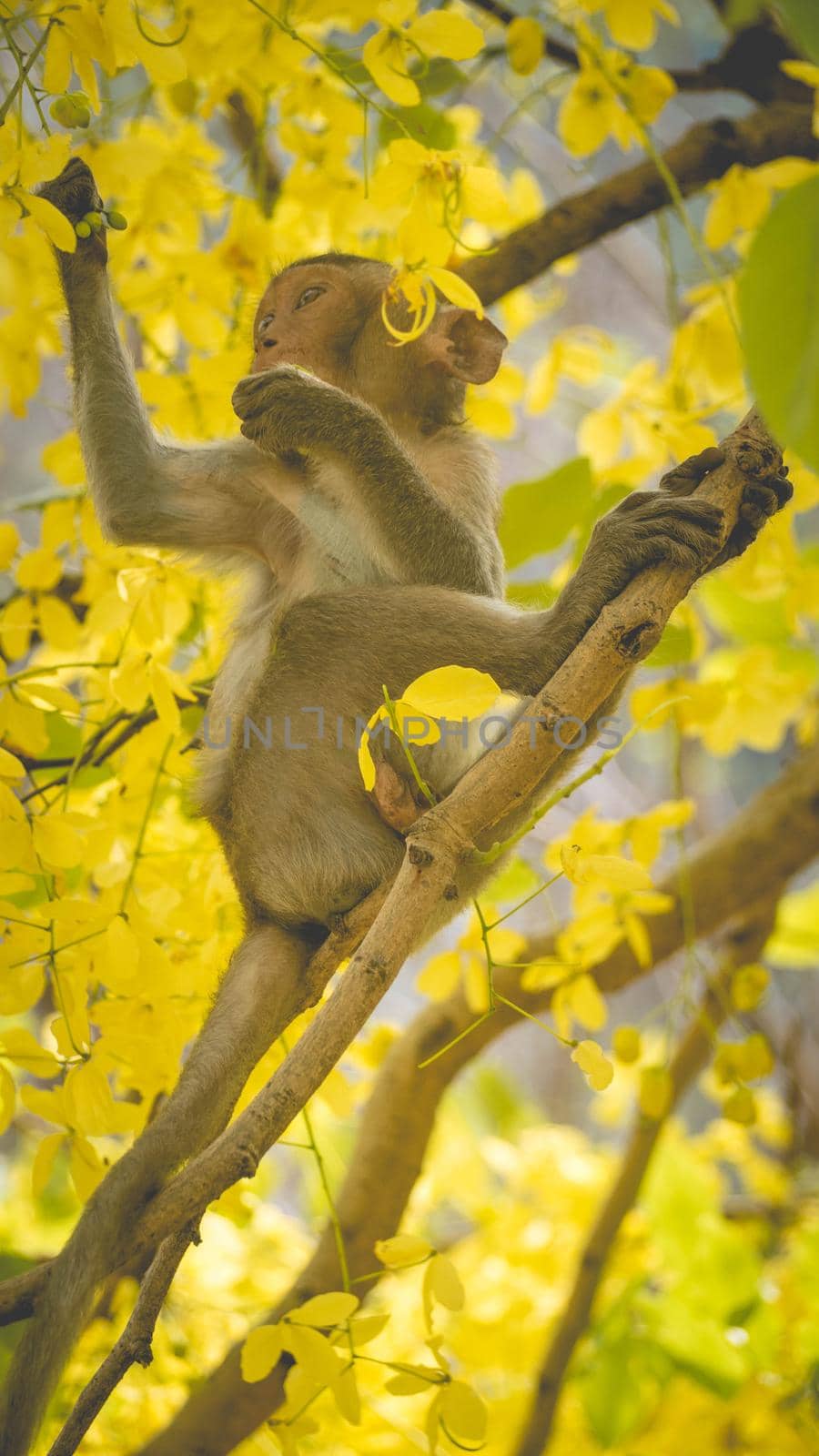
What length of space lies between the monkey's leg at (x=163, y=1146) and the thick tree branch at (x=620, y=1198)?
0.88 m

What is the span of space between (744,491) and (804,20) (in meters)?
→ 0.74

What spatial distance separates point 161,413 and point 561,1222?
1.87 metres

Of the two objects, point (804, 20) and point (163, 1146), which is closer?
point (804, 20)

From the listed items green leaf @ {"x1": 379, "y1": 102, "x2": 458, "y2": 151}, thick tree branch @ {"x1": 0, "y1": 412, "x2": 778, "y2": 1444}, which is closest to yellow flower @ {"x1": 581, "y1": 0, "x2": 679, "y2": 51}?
green leaf @ {"x1": 379, "y1": 102, "x2": 458, "y2": 151}

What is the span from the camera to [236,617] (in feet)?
5.81

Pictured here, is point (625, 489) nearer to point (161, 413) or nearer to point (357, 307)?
point (357, 307)

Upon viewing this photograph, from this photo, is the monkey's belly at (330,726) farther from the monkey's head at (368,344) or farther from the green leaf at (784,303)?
the green leaf at (784,303)

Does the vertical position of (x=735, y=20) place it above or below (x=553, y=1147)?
above

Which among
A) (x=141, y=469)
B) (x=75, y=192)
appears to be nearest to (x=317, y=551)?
(x=141, y=469)

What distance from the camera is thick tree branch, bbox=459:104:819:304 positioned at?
1986 mm

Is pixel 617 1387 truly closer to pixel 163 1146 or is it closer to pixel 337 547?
pixel 163 1146

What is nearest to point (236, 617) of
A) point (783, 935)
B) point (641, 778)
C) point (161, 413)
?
point (161, 413)

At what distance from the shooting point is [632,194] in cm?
202

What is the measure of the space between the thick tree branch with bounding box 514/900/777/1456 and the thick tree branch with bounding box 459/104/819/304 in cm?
120
